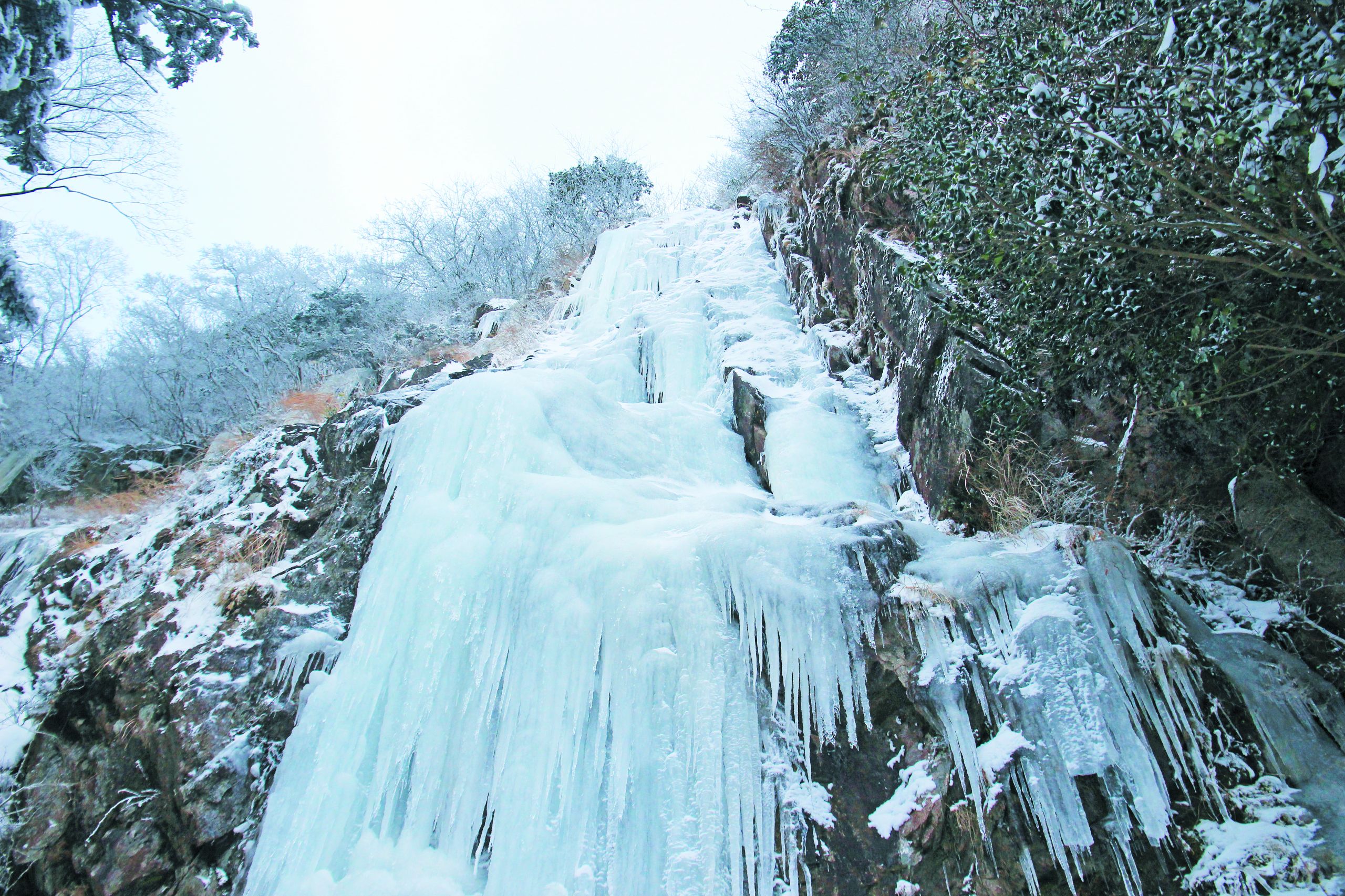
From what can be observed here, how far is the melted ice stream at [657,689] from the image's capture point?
2.64 meters

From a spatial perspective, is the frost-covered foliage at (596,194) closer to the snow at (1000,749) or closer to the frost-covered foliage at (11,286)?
the frost-covered foliage at (11,286)

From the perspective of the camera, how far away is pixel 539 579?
367 cm

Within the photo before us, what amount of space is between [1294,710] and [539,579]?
367 cm

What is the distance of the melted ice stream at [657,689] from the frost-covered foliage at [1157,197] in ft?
3.30

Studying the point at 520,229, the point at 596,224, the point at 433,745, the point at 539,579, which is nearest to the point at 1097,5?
the point at 539,579

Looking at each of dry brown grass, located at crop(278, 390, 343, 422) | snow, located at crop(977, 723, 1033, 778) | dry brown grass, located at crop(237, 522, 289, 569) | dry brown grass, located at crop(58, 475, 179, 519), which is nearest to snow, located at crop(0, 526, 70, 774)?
dry brown grass, located at crop(58, 475, 179, 519)

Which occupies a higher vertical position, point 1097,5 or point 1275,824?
point 1097,5

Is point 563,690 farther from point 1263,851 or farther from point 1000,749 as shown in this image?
point 1263,851

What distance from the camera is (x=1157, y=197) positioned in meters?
2.48

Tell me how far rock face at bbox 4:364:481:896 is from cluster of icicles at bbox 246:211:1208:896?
0.35 m

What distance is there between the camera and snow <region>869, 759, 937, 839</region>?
2.67m

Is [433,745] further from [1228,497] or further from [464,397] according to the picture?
[1228,497]

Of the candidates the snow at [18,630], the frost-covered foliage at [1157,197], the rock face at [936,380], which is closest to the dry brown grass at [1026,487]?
Answer: the rock face at [936,380]

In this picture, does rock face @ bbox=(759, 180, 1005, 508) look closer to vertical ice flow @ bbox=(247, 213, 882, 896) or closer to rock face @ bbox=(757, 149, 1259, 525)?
rock face @ bbox=(757, 149, 1259, 525)
